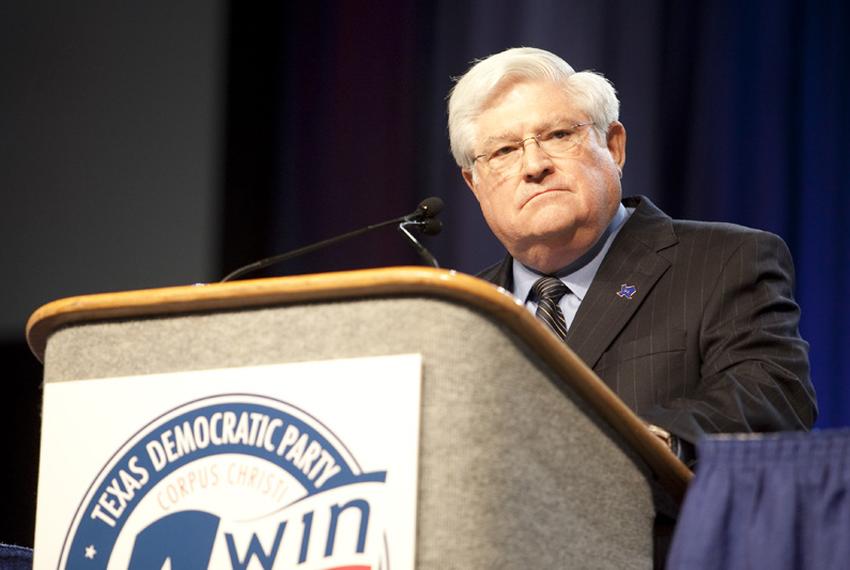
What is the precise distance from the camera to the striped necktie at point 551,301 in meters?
2.26

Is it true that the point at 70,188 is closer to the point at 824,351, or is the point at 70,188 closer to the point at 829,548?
the point at 824,351

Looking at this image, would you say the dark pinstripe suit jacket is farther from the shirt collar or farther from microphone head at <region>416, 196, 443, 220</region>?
microphone head at <region>416, 196, 443, 220</region>

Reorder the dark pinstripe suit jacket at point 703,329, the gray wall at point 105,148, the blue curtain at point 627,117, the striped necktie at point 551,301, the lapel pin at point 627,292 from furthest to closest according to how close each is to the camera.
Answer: the gray wall at point 105,148 < the blue curtain at point 627,117 < the striped necktie at point 551,301 < the lapel pin at point 627,292 < the dark pinstripe suit jacket at point 703,329

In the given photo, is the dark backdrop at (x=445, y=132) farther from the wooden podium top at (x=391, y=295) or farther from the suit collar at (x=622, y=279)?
the wooden podium top at (x=391, y=295)

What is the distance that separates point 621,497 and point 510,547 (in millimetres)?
238

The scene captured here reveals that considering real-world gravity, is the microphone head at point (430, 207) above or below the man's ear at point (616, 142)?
below

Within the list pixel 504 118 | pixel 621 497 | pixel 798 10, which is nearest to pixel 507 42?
pixel 798 10

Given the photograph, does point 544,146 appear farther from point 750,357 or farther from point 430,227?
point 750,357

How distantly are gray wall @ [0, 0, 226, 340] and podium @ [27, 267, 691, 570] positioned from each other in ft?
7.93

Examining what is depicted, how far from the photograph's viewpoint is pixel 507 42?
3639mm

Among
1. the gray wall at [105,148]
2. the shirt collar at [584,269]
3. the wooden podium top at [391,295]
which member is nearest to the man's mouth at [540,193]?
the shirt collar at [584,269]

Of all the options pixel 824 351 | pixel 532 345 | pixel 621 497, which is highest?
pixel 532 345

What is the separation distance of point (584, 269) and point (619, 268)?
0.71 ft

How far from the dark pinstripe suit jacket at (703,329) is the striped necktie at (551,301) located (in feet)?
0.35
